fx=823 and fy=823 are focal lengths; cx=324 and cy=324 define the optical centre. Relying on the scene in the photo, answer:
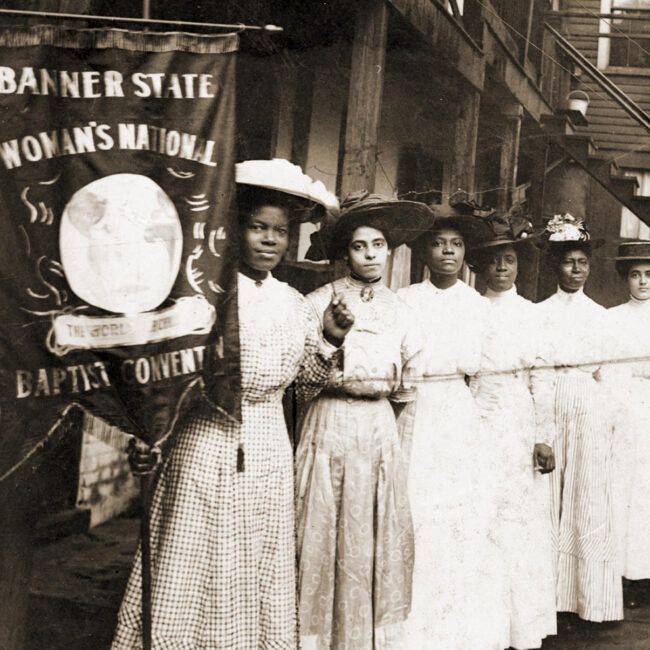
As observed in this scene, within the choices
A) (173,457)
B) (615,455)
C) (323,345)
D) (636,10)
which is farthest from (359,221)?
(636,10)

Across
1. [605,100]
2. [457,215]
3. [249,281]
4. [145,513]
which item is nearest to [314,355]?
[249,281]

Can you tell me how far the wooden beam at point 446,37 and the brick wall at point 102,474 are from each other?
10.6 feet

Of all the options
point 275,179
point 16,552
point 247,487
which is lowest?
point 16,552

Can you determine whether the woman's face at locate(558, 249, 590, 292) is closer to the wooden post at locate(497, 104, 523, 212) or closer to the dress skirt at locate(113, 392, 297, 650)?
the wooden post at locate(497, 104, 523, 212)

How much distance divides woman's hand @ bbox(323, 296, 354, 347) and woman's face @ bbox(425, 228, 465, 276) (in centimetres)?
88

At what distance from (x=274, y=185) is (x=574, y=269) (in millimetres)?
2242

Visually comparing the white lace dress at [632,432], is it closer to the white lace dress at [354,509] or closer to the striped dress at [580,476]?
the striped dress at [580,476]

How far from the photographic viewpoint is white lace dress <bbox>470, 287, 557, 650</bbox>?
418cm

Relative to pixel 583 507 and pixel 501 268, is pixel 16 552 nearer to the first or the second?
pixel 501 268

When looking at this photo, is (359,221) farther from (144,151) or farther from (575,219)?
(575,219)

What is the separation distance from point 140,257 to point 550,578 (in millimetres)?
2715

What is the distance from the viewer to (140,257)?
309cm

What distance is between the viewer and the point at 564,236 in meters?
4.84

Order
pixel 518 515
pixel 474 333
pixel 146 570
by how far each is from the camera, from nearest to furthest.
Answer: pixel 146 570 < pixel 474 333 < pixel 518 515
